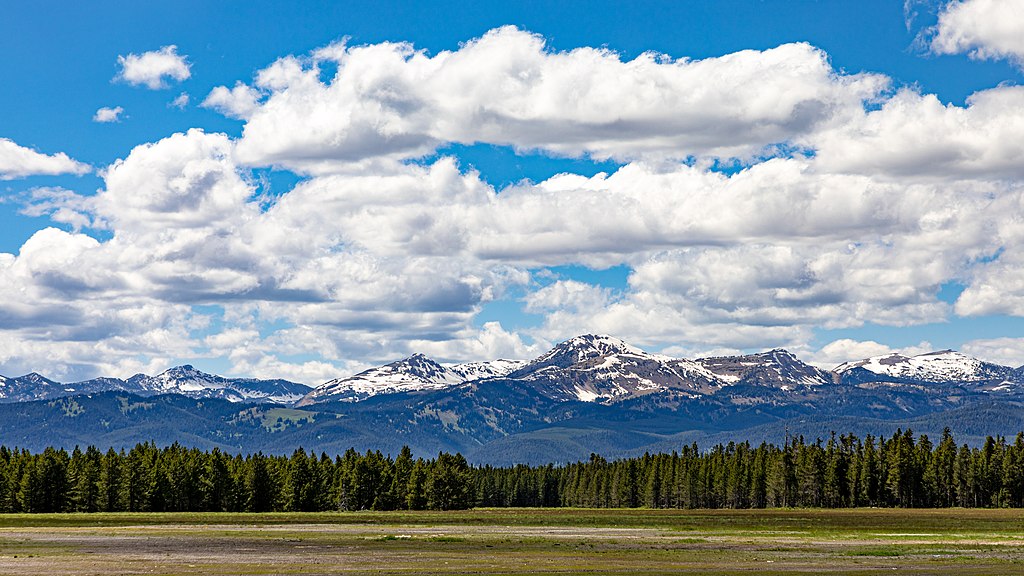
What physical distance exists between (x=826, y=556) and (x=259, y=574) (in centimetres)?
3626

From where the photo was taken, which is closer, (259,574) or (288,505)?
(259,574)

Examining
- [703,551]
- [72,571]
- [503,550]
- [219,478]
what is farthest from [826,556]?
[219,478]

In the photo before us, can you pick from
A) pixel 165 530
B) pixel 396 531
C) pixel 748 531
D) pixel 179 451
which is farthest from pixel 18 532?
pixel 179 451

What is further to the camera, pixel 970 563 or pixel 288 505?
pixel 288 505

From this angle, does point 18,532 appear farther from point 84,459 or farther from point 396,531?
point 84,459

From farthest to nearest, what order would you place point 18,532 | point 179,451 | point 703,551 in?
point 179,451 → point 18,532 → point 703,551

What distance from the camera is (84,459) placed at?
185875 millimetres

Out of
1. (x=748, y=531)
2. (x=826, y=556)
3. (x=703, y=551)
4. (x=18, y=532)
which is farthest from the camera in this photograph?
(x=748, y=531)

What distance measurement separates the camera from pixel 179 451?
19512 centimetres

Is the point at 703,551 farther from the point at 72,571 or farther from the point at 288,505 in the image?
the point at 288,505

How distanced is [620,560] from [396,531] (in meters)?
42.5

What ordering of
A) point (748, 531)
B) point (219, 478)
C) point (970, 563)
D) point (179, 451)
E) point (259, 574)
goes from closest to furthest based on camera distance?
point (259, 574), point (970, 563), point (748, 531), point (219, 478), point (179, 451)

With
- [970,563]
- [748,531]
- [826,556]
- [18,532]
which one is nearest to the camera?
[970,563]

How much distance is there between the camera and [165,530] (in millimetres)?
104312
